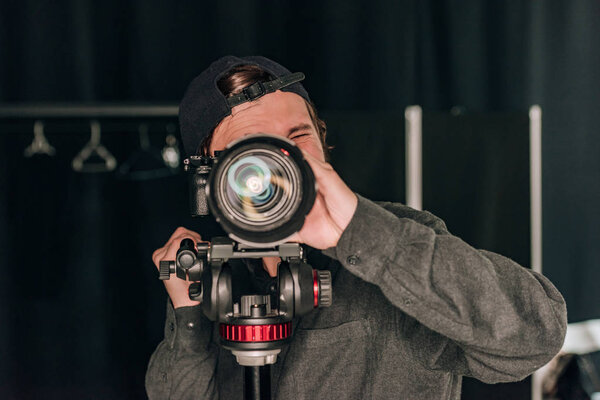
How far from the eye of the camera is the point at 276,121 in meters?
0.93

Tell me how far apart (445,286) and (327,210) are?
163 millimetres

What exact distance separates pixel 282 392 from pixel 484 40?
1.99 meters

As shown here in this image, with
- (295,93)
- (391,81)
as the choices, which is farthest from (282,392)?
(391,81)

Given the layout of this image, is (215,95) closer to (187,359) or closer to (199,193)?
(199,193)

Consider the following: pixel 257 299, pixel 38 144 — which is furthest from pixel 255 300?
pixel 38 144

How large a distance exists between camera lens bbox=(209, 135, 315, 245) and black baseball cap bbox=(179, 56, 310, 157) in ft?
0.69

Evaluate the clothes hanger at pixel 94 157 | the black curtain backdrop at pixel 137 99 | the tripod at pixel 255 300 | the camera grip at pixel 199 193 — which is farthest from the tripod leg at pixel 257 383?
the clothes hanger at pixel 94 157

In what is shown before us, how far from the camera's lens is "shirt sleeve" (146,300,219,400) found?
963mm

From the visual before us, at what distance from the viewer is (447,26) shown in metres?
2.52

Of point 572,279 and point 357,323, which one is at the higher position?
point 357,323

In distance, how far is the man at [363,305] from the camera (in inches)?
29.3

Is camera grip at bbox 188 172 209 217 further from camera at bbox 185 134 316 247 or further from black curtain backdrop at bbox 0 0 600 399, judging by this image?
black curtain backdrop at bbox 0 0 600 399

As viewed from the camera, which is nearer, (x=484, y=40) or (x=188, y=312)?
(x=188, y=312)

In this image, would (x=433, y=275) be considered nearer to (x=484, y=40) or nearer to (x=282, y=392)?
(x=282, y=392)
